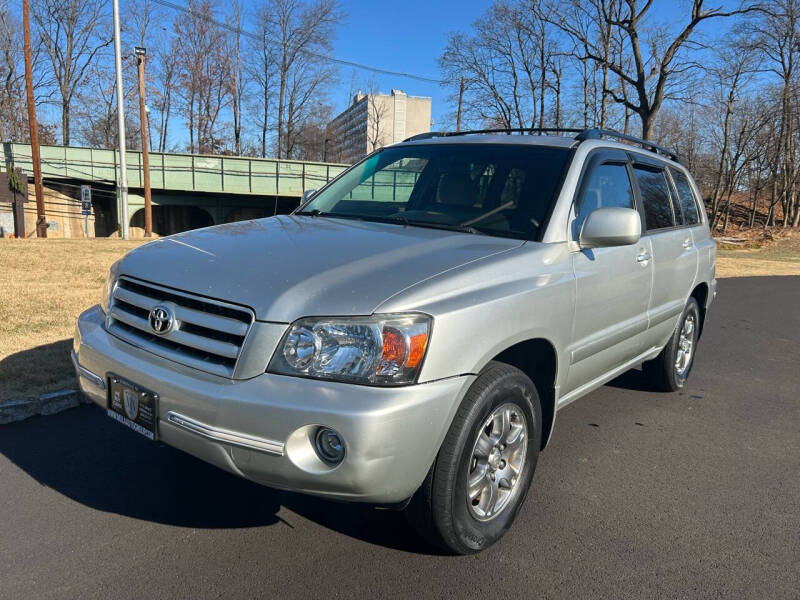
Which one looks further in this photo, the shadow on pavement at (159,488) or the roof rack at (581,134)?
the roof rack at (581,134)

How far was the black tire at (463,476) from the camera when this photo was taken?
2.42 meters

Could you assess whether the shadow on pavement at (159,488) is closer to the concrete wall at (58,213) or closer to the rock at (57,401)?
the rock at (57,401)

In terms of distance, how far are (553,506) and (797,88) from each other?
134 ft

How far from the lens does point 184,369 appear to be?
7.95 feet

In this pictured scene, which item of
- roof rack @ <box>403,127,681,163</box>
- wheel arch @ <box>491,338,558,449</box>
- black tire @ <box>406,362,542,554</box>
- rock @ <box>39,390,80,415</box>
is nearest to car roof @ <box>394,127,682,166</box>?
roof rack @ <box>403,127,681,163</box>

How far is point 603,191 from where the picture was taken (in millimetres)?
3723

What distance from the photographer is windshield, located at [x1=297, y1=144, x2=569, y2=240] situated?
331 cm

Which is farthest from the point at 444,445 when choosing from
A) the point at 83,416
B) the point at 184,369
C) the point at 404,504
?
the point at 83,416

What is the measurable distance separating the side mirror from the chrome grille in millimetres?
1819

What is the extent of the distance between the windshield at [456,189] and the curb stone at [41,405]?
84.4 inches

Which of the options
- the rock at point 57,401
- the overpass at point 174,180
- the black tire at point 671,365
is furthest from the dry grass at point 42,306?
the overpass at point 174,180

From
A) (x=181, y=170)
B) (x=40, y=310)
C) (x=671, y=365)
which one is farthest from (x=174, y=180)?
(x=671, y=365)

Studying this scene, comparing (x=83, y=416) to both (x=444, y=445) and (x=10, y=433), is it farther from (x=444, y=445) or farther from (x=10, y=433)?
(x=444, y=445)

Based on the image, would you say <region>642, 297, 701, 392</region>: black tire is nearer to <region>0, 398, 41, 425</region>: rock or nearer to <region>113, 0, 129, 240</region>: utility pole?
<region>0, 398, 41, 425</region>: rock
